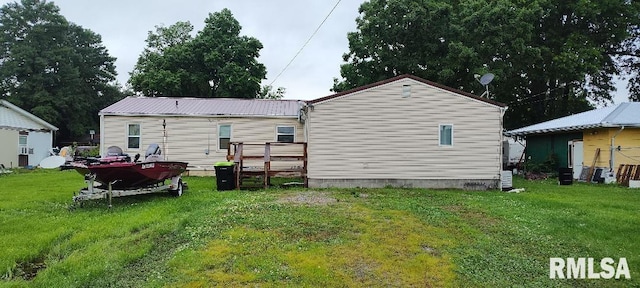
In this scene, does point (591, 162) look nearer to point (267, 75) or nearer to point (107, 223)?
point (107, 223)

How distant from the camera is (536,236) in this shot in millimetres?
6422

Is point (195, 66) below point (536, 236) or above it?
above

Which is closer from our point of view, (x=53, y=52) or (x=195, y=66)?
(x=195, y=66)

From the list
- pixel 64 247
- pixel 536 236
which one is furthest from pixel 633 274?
pixel 64 247

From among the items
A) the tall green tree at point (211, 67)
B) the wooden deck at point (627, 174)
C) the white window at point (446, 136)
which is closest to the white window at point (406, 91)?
the white window at point (446, 136)

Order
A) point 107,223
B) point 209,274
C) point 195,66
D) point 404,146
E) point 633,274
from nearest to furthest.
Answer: point 209,274
point 633,274
point 107,223
point 404,146
point 195,66

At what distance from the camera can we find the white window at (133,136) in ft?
54.1

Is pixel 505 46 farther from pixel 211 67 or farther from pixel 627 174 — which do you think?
pixel 211 67

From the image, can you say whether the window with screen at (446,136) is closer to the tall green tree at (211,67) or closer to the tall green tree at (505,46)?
the tall green tree at (505,46)

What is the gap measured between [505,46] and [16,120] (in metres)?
28.7

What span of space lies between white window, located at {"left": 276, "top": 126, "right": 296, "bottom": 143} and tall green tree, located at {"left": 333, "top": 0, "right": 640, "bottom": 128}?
990 centimetres

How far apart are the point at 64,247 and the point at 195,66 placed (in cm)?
2762

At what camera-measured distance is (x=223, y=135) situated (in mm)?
16812

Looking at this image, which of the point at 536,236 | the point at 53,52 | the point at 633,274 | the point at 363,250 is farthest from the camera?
the point at 53,52
